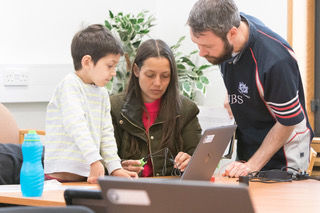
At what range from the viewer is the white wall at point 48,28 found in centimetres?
380

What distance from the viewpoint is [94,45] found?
7.14ft

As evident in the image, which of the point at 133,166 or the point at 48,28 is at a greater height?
the point at 48,28

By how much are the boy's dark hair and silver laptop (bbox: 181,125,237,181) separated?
674 mm

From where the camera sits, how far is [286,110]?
226 centimetres

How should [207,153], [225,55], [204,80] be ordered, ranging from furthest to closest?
[204,80]
[225,55]
[207,153]

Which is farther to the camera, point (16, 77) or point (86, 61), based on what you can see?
point (16, 77)

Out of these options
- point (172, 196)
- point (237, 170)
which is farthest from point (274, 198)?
point (172, 196)

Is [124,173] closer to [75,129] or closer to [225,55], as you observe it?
[75,129]

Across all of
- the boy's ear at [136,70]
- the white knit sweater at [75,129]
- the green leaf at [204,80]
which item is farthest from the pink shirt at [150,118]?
the green leaf at [204,80]

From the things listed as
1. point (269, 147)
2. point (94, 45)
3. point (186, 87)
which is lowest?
point (186, 87)

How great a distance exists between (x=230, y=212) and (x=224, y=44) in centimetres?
157

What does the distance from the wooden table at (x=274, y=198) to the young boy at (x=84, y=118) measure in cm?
13

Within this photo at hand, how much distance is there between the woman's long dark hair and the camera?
2510mm

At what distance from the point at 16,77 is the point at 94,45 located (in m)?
1.79
